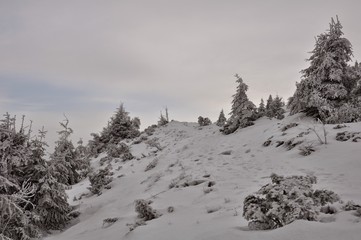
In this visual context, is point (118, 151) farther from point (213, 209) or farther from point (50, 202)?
point (213, 209)

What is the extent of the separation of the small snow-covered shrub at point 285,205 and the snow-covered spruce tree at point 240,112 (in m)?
19.0

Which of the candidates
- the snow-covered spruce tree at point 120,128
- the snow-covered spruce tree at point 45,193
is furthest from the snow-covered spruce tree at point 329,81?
the snow-covered spruce tree at point 120,128

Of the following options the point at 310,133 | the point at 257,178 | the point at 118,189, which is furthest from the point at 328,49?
the point at 118,189

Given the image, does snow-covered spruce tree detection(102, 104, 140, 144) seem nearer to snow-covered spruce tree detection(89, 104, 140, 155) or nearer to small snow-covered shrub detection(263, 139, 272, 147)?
snow-covered spruce tree detection(89, 104, 140, 155)

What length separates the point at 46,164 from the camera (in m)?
13.2

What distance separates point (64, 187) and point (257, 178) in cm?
816

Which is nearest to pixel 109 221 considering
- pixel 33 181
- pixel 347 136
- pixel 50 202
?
pixel 50 202

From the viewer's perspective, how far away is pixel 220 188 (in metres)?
11.4

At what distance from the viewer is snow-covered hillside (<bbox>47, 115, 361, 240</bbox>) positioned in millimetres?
6859

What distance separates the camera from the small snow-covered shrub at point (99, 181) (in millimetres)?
17453

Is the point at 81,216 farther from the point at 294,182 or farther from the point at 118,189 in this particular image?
the point at 294,182

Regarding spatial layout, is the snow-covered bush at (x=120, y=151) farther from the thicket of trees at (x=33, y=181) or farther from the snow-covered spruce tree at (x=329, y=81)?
the snow-covered spruce tree at (x=329, y=81)

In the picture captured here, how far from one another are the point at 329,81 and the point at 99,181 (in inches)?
646

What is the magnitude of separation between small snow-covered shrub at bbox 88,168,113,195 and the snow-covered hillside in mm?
468
